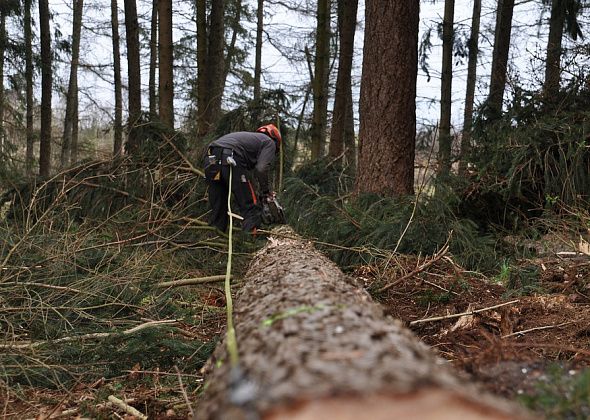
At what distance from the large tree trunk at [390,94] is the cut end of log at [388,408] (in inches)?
202

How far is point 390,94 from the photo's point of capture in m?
6.04

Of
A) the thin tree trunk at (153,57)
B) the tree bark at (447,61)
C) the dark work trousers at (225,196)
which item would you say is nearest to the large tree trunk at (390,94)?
the dark work trousers at (225,196)

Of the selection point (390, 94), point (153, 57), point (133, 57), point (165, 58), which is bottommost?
point (390, 94)

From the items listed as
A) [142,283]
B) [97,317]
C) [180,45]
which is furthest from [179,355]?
[180,45]

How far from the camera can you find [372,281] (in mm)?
4484

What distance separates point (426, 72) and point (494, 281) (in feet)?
28.7

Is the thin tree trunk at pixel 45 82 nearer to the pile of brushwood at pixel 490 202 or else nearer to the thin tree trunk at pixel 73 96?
the thin tree trunk at pixel 73 96

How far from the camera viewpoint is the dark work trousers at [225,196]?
566cm

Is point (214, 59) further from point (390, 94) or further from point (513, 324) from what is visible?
point (513, 324)

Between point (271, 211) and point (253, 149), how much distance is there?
895 millimetres

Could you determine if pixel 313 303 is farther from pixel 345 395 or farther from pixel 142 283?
pixel 142 283

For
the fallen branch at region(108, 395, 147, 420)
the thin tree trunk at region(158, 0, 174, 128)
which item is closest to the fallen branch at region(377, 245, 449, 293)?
the fallen branch at region(108, 395, 147, 420)

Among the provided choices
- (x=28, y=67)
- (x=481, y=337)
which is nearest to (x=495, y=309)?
(x=481, y=337)

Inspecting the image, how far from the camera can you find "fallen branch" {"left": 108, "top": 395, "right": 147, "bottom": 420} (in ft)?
8.30
